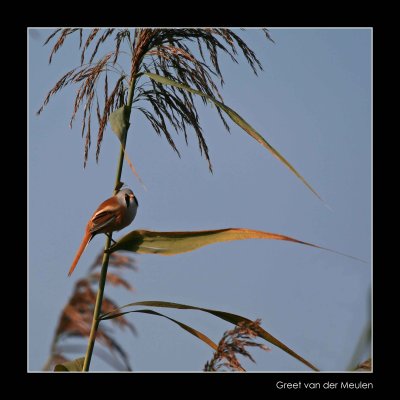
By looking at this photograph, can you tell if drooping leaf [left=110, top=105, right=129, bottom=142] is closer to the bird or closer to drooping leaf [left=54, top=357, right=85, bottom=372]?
the bird

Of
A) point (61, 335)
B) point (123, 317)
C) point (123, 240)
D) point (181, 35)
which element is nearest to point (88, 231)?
point (123, 240)

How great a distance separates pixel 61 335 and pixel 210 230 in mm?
590

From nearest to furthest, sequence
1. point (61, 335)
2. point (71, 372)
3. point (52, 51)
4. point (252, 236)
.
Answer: point (61, 335), point (252, 236), point (71, 372), point (52, 51)

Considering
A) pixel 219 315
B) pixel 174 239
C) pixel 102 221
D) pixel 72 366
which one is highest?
pixel 102 221

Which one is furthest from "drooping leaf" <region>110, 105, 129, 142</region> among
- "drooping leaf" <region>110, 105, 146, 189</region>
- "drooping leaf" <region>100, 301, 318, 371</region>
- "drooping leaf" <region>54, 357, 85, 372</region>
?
"drooping leaf" <region>54, 357, 85, 372</region>

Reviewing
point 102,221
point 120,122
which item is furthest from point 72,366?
point 120,122

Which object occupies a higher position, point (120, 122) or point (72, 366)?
point (120, 122)

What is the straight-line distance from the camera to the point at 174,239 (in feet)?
6.63

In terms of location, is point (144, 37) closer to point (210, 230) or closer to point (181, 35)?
point (181, 35)

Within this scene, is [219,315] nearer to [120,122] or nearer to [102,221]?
[102,221]

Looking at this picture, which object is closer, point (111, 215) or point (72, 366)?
point (72, 366)

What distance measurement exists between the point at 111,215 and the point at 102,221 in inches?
1.6

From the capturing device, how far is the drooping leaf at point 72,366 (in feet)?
6.52

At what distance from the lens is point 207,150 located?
7.79 feet
